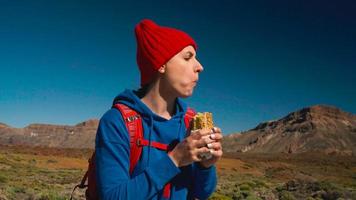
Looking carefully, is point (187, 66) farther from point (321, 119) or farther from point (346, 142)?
point (321, 119)

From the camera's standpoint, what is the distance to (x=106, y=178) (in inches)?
83.7

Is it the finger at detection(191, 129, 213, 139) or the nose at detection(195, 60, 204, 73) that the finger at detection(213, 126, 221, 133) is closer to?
the finger at detection(191, 129, 213, 139)

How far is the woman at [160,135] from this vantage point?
6.88ft

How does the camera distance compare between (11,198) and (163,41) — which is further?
(11,198)

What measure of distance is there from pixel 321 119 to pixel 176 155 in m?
202

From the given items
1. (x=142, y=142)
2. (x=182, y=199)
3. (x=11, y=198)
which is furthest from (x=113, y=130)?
(x=11, y=198)

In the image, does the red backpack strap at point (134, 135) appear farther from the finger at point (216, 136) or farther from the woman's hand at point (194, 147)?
the finger at point (216, 136)

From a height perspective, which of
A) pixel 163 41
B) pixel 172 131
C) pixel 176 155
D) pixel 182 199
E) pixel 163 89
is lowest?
pixel 182 199

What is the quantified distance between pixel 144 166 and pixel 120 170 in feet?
0.44

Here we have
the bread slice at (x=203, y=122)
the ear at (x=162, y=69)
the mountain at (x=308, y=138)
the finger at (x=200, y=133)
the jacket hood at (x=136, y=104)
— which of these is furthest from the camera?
the mountain at (x=308, y=138)

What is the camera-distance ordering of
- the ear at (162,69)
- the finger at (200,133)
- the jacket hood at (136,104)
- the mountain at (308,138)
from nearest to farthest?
the finger at (200,133) → the jacket hood at (136,104) → the ear at (162,69) → the mountain at (308,138)

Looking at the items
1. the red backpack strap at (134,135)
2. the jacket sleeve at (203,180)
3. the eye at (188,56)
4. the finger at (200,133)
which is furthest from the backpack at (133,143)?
the eye at (188,56)

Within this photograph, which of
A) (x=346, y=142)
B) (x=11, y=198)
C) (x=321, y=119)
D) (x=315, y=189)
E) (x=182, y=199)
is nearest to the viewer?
(x=182, y=199)

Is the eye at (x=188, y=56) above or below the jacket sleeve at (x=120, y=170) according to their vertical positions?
above
